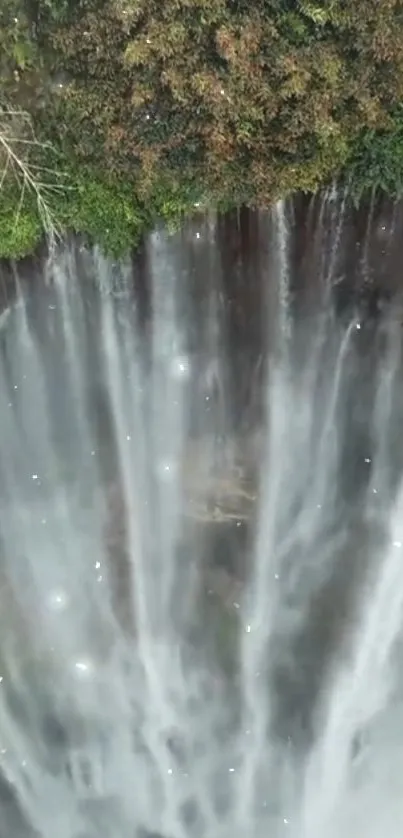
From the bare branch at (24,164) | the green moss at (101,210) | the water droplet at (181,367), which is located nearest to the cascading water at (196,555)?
the water droplet at (181,367)

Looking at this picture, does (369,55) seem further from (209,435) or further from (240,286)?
(209,435)

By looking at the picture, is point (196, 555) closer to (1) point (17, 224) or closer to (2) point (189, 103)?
(1) point (17, 224)

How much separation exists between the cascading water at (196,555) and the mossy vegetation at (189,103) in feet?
1.15

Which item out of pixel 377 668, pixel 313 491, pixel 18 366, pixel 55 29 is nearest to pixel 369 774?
pixel 377 668

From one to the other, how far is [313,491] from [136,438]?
108 cm

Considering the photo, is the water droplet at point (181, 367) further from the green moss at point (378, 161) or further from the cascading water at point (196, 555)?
the green moss at point (378, 161)

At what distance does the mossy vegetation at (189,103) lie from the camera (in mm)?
3064

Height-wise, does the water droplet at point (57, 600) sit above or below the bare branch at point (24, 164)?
below

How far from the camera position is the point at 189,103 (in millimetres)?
3182

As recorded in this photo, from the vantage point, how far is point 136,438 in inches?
177

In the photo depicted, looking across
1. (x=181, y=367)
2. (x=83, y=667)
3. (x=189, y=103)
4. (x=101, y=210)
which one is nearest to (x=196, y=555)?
(x=83, y=667)

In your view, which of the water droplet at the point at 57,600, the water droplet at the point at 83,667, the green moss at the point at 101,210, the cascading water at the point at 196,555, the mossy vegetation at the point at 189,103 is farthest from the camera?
the water droplet at the point at 83,667

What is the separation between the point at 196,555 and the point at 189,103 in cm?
267

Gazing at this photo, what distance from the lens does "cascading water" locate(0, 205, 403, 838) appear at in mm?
4121
